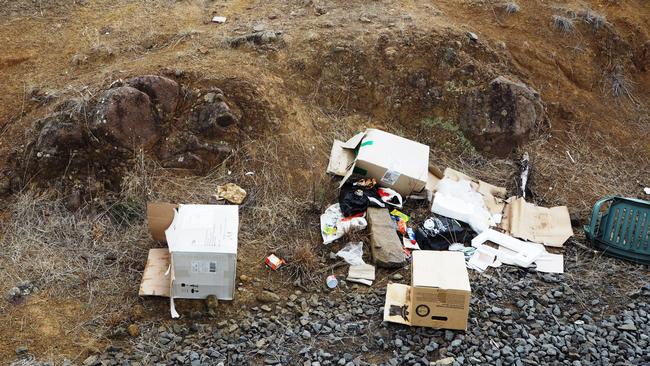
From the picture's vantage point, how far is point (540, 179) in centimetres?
494

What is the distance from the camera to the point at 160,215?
3.72 m

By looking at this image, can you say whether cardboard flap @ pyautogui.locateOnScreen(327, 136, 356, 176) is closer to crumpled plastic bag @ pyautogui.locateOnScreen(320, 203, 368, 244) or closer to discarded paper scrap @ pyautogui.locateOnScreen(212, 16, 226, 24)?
crumpled plastic bag @ pyautogui.locateOnScreen(320, 203, 368, 244)

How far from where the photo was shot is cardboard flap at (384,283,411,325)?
3.44m

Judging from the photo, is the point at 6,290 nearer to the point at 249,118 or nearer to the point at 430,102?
the point at 249,118

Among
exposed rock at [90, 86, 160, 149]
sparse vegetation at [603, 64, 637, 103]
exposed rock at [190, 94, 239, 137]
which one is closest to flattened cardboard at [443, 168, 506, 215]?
exposed rock at [190, 94, 239, 137]

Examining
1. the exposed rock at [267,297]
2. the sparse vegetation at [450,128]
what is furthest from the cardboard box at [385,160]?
the exposed rock at [267,297]

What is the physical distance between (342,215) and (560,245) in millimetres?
1558

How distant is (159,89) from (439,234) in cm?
231

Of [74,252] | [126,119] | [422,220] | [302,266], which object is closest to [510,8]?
[422,220]

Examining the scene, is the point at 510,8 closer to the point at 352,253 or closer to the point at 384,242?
the point at 384,242

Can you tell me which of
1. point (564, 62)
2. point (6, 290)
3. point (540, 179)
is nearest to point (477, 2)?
point (564, 62)

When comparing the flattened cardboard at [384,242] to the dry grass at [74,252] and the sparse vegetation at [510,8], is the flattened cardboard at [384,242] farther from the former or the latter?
the sparse vegetation at [510,8]

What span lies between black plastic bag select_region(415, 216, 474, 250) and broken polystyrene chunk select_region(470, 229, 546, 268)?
11cm

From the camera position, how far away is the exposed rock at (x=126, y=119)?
169 inches
